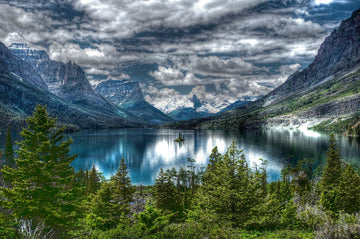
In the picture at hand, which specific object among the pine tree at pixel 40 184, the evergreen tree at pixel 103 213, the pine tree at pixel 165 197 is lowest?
the pine tree at pixel 165 197

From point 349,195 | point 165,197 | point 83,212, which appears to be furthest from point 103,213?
point 349,195

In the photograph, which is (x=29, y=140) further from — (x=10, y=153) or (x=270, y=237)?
(x=10, y=153)

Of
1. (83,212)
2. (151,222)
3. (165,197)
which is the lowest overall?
(165,197)

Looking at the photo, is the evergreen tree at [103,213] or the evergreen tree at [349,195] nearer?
the evergreen tree at [103,213]

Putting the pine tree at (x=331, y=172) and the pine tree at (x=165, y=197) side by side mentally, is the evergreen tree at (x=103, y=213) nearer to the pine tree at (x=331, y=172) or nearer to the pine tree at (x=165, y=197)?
the pine tree at (x=165, y=197)

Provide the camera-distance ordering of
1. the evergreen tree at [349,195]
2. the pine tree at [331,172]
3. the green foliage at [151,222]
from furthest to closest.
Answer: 1. the pine tree at [331,172]
2. the evergreen tree at [349,195]
3. the green foliage at [151,222]

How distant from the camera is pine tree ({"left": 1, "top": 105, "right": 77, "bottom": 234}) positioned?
22.3 metres

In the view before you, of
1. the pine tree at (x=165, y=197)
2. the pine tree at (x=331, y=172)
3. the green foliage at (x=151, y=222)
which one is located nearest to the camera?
the green foliage at (x=151, y=222)

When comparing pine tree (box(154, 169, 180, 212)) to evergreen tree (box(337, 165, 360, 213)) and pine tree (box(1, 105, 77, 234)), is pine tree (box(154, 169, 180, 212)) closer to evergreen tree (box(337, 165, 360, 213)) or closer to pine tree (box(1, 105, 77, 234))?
pine tree (box(1, 105, 77, 234))

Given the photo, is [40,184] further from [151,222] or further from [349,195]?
[349,195]

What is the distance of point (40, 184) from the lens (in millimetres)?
24000

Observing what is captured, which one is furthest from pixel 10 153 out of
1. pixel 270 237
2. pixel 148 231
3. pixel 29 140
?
pixel 270 237

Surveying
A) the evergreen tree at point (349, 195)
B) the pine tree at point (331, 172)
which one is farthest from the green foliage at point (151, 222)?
the pine tree at point (331, 172)

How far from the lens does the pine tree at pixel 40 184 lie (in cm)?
2228
